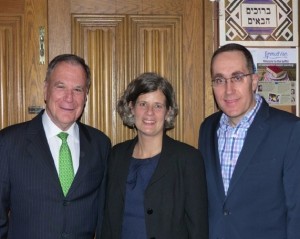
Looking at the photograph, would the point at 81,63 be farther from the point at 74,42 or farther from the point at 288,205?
the point at 288,205

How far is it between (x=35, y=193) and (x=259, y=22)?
1623 millimetres

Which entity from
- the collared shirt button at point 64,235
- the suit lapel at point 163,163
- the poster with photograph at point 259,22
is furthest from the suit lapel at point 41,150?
the poster with photograph at point 259,22

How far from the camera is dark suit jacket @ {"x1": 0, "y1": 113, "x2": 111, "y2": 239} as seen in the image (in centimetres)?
189

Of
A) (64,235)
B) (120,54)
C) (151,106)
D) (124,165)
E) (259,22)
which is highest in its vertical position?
(259,22)

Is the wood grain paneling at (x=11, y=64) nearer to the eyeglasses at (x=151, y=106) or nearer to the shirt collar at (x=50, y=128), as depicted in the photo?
the shirt collar at (x=50, y=128)

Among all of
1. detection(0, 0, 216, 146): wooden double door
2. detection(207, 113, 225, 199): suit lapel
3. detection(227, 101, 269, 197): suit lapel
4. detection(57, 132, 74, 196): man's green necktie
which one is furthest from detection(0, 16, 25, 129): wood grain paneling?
detection(227, 101, 269, 197): suit lapel

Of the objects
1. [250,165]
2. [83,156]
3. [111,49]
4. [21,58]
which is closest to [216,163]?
[250,165]

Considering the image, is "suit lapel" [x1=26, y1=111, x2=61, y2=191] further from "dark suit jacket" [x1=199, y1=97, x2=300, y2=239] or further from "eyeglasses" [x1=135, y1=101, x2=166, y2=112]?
"dark suit jacket" [x1=199, y1=97, x2=300, y2=239]

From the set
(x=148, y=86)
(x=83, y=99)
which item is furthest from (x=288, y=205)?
(x=83, y=99)

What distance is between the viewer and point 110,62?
2.50 metres

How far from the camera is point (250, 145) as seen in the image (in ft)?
6.31

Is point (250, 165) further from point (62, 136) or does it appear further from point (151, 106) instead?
point (62, 136)

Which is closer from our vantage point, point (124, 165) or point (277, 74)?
point (124, 165)

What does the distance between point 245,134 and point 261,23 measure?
88cm
